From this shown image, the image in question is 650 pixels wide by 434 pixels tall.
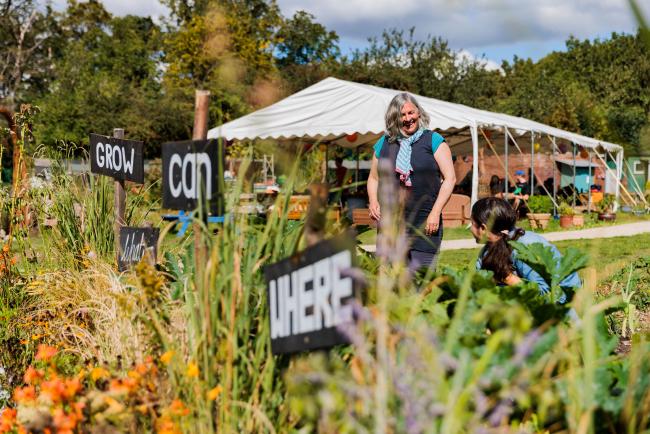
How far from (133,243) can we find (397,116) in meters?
1.59

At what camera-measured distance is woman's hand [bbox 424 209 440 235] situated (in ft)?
13.3

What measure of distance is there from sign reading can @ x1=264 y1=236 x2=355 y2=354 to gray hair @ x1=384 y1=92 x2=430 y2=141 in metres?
2.50

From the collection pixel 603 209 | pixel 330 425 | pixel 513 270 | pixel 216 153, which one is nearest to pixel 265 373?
A: pixel 330 425

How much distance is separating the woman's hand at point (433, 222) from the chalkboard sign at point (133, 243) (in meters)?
1.40

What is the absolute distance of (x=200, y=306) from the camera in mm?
1956

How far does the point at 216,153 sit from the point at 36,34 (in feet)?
135

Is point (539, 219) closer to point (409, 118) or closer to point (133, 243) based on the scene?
point (409, 118)

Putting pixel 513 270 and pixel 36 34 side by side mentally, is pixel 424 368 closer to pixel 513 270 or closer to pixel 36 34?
pixel 513 270

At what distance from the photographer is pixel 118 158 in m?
4.00

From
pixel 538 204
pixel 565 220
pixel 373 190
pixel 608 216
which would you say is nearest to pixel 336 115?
pixel 538 204

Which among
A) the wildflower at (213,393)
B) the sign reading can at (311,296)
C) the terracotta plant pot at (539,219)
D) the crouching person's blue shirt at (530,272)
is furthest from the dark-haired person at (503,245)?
the terracotta plant pot at (539,219)

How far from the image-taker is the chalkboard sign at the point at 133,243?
3441 mm

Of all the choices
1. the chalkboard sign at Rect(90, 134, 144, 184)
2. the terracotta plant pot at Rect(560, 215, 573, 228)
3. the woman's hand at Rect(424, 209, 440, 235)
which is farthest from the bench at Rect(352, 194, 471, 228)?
the chalkboard sign at Rect(90, 134, 144, 184)

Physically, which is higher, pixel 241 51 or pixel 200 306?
pixel 241 51
